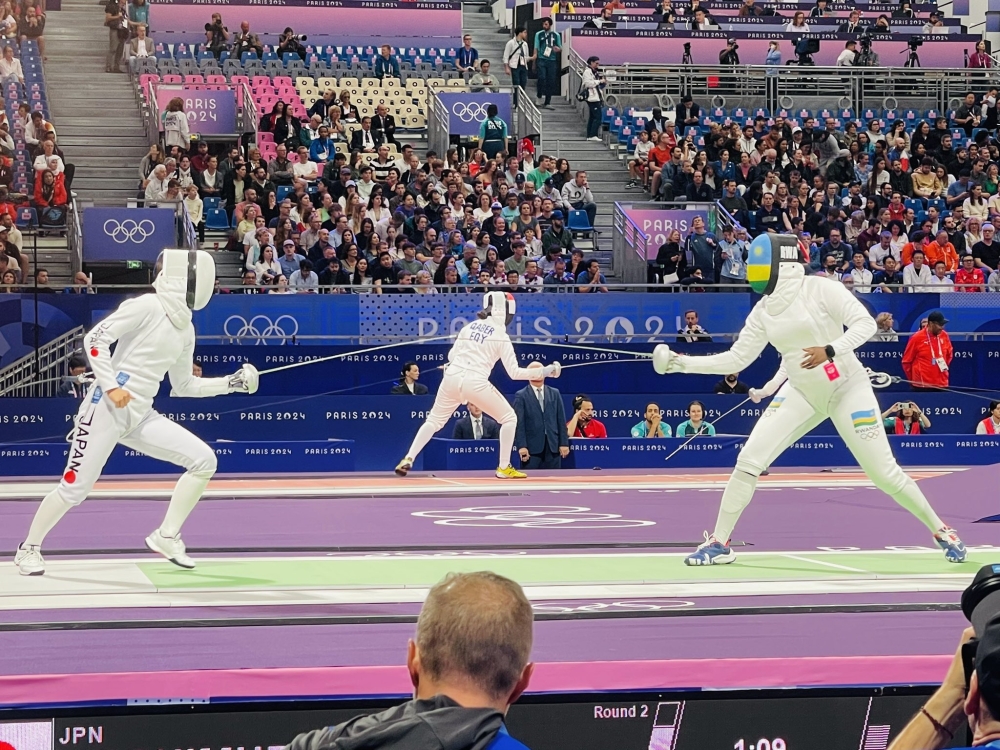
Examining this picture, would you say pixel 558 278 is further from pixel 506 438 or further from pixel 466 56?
pixel 466 56

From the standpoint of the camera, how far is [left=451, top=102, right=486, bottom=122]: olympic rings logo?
21.7 meters

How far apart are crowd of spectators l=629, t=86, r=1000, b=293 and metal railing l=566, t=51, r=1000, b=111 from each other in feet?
2.68

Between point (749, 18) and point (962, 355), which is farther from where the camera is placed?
point (749, 18)

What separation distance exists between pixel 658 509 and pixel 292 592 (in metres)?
4.66

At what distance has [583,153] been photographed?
75.0 feet

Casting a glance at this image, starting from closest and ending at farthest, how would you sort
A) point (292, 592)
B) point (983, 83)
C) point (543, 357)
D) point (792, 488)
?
1. point (292, 592)
2. point (792, 488)
3. point (543, 357)
4. point (983, 83)

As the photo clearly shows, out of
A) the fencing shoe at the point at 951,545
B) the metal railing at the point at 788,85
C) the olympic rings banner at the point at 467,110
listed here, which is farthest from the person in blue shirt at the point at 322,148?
the fencing shoe at the point at 951,545

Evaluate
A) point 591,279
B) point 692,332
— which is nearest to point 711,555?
point 692,332

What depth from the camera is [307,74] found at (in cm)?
2281

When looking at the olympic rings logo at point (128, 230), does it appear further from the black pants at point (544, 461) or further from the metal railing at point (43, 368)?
the black pants at point (544, 461)

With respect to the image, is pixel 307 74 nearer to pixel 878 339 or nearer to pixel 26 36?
pixel 26 36

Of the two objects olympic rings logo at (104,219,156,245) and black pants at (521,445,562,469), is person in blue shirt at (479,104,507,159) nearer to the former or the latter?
olympic rings logo at (104,219,156,245)

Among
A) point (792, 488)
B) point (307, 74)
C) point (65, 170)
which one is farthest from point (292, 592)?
point (307, 74)

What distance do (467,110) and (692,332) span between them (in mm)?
7313
